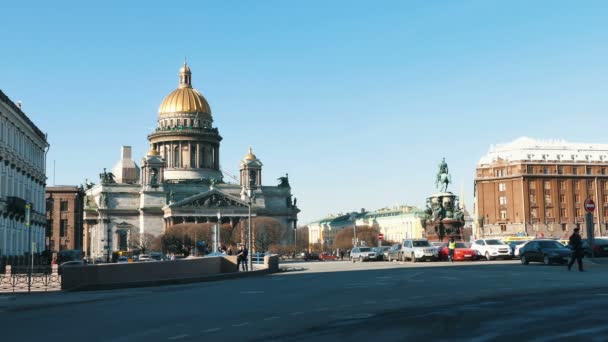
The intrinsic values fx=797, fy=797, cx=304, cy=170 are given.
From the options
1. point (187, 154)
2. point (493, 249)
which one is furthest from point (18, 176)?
point (187, 154)

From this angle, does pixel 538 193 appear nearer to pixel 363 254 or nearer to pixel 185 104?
pixel 185 104

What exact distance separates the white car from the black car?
372 inches

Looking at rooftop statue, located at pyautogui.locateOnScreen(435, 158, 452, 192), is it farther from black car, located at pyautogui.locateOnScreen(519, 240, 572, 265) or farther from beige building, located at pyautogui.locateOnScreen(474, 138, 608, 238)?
beige building, located at pyautogui.locateOnScreen(474, 138, 608, 238)

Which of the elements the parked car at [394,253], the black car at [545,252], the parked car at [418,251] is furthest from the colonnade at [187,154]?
the black car at [545,252]

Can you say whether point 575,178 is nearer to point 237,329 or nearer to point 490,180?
point 490,180

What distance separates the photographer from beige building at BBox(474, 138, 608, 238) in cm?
13762

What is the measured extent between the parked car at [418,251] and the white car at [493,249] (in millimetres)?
3241

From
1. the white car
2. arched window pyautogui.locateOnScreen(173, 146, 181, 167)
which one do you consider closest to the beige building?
arched window pyautogui.locateOnScreen(173, 146, 181, 167)

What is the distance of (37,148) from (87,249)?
290 ft

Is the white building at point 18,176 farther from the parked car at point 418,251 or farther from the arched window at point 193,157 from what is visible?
the arched window at point 193,157

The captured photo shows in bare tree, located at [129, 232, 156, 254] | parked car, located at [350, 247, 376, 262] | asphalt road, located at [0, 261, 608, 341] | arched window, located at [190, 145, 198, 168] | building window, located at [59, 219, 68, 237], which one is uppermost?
arched window, located at [190, 145, 198, 168]

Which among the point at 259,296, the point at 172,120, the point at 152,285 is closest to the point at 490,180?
the point at 172,120

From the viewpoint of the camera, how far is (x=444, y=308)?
1756 centimetres

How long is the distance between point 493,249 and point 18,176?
34.9 m
